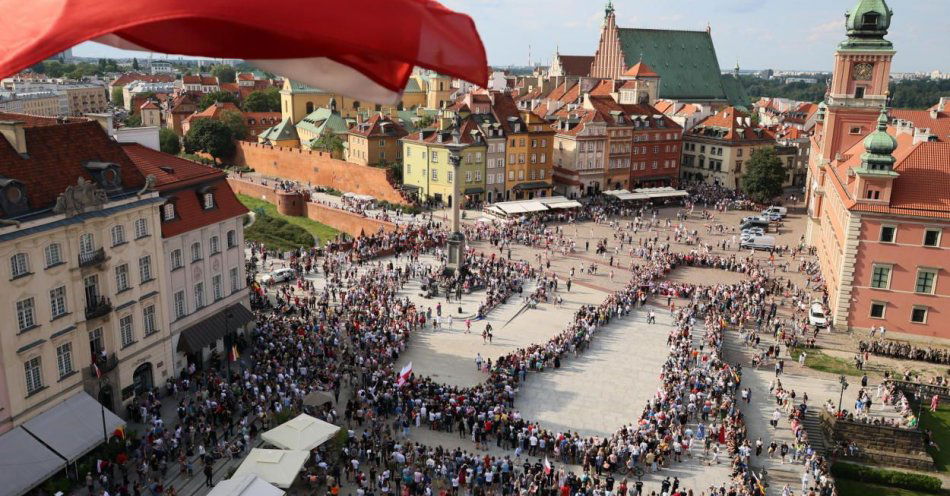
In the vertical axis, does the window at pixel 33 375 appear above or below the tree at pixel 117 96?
below

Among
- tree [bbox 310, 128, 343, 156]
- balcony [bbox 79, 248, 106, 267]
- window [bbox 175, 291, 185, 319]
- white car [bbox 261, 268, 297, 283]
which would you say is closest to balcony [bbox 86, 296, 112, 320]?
balcony [bbox 79, 248, 106, 267]

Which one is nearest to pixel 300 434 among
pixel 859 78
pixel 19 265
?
pixel 19 265

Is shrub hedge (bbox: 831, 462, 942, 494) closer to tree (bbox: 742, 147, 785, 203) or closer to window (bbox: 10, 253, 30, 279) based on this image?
window (bbox: 10, 253, 30, 279)

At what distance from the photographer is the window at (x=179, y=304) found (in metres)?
31.6

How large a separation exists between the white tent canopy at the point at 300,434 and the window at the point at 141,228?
9545 mm

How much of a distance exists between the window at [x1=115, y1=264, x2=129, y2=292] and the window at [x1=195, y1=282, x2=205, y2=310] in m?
4.54

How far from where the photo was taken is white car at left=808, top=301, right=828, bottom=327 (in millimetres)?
41125

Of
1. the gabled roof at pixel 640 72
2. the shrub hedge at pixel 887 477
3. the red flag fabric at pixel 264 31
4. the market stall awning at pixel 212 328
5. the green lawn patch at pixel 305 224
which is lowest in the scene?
the shrub hedge at pixel 887 477

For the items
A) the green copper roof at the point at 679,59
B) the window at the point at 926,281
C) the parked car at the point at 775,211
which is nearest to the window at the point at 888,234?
the window at the point at 926,281

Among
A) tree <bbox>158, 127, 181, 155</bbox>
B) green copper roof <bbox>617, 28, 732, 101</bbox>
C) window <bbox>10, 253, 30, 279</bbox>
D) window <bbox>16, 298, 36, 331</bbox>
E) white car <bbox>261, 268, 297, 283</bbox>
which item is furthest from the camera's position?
green copper roof <bbox>617, 28, 732, 101</bbox>

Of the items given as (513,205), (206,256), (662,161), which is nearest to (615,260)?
(513,205)

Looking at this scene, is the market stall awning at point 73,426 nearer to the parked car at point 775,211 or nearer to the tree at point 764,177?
the parked car at point 775,211

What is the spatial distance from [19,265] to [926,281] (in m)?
40.3

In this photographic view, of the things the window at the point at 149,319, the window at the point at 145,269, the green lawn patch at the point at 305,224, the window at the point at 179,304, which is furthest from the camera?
the green lawn patch at the point at 305,224
